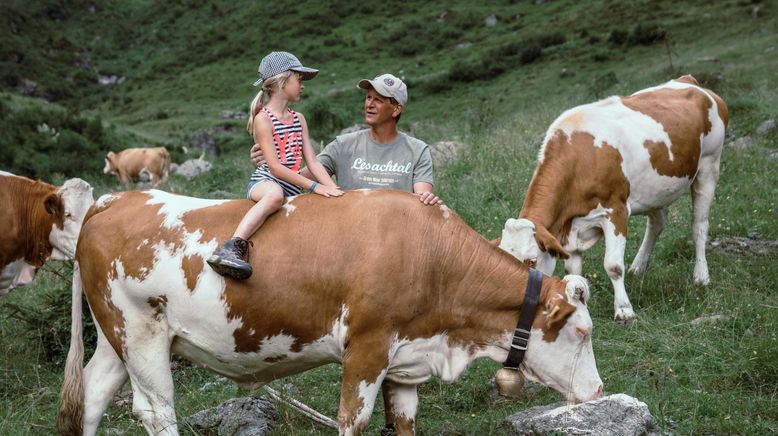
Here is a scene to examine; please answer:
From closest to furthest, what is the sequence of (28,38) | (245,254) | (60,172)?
(245,254)
(60,172)
(28,38)

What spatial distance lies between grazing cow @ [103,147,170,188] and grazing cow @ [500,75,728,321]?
61.2 ft

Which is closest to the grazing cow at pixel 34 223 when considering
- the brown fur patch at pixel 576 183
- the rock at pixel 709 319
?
the brown fur patch at pixel 576 183

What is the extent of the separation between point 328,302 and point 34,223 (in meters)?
4.46

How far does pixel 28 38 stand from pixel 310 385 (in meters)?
62.3

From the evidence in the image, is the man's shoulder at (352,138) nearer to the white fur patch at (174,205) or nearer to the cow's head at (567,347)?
the white fur patch at (174,205)

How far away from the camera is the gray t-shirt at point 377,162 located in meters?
5.67

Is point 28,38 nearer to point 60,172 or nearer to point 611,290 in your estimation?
point 60,172

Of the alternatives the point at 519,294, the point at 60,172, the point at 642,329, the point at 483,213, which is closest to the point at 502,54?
the point at 60,172

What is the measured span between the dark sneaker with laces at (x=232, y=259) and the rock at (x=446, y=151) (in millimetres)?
9393

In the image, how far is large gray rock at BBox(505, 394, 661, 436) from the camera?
4773 millimetres

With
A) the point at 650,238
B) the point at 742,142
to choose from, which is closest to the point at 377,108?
the point at 650,238

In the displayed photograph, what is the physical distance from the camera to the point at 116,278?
16.3 feet

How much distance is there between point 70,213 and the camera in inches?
314

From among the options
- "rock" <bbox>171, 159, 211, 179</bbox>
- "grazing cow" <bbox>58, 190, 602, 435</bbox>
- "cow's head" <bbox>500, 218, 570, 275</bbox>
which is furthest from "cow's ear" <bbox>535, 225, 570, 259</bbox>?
"rock" <bbox>171, 159, 211, 179</bbox>
